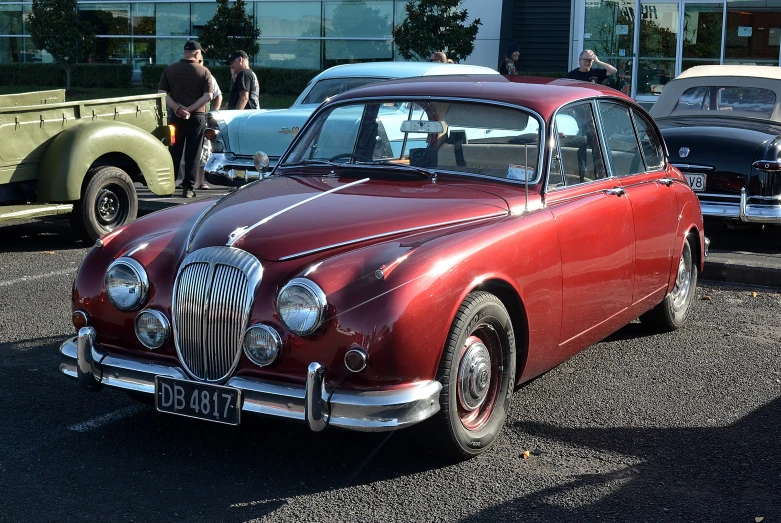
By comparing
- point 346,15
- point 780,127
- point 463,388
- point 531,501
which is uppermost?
point 346,15

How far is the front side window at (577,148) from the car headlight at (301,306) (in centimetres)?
178

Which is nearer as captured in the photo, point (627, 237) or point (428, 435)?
point (428, 435)

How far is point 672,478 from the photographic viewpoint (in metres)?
4.38

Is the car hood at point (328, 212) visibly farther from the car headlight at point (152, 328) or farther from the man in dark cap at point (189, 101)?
the man in dark cap at point (189, 101)

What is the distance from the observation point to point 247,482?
425 centimetres

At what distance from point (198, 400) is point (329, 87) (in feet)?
27.7

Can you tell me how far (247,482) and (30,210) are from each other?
541 centimetres

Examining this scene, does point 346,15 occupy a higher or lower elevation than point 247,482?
higher

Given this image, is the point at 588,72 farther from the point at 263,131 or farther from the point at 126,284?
the point at 126,284

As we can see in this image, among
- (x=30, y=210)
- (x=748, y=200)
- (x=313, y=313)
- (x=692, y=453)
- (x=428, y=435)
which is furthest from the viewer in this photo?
(x=748, y=200)

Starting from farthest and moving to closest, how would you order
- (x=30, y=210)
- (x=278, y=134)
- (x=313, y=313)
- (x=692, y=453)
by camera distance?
1. (x=278, y=134)
2. (x=30, y=210)
3. (x=692, y=453)
4. (x=313, y=313)

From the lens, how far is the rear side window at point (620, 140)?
598cm

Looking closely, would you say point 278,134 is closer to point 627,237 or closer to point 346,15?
point 627,237

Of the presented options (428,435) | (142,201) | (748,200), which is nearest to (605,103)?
(428,435)
